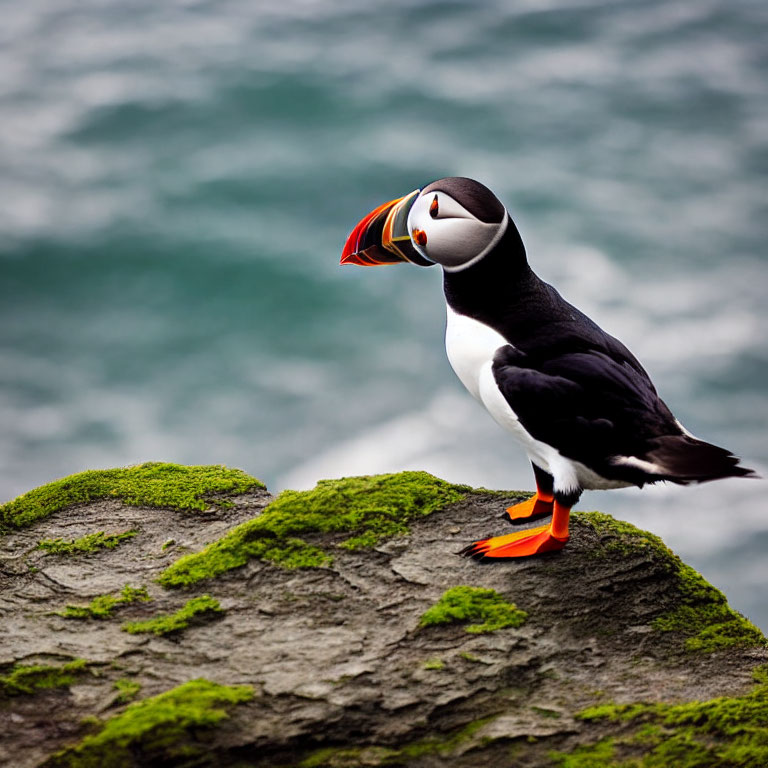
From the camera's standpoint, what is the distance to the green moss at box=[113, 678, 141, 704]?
4332mm

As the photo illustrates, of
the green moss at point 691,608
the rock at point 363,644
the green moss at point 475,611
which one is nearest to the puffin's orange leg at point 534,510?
the rock at point 363,644

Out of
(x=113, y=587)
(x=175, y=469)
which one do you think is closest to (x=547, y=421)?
(x=113, y=587)

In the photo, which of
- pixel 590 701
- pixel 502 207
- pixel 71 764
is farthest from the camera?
pixel 502 207

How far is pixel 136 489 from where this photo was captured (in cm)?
660

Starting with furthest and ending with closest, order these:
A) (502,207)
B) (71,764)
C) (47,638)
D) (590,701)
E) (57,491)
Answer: (57,491), (502,207), (47,638), (590,701), (71,764)

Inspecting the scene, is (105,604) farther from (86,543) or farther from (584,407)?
(584,407)

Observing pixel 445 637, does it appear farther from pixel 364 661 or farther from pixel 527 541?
pixel 527 541

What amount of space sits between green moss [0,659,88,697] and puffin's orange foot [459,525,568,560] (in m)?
2.05

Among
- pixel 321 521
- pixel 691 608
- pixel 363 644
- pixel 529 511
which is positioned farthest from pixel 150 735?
pixel 691 608

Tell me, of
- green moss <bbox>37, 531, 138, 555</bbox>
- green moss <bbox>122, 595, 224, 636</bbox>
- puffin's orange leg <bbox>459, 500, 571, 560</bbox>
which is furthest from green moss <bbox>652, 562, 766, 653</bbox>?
green moss <bbox>37, 531, 138, 555</bbox>

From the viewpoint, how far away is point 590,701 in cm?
450

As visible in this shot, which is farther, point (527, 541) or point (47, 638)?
point (527, 541)

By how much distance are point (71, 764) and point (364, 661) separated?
130 cm

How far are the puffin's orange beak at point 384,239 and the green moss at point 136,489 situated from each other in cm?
178
